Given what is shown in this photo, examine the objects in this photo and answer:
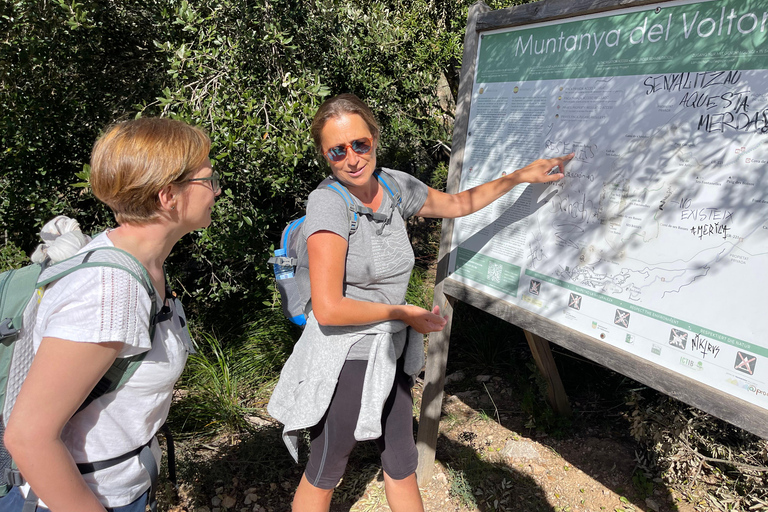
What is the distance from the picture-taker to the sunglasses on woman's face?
196 centimetres

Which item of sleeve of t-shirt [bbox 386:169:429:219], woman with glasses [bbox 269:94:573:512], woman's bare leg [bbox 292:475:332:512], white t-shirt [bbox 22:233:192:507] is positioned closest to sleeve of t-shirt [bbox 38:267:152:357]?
white t-shirt [bbox 22:233:192:507]

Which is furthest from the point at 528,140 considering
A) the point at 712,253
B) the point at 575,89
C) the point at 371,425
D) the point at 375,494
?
the point at 375,494

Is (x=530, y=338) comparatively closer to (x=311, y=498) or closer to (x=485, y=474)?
(x=485, y=474)

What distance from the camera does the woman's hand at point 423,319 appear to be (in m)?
1.94

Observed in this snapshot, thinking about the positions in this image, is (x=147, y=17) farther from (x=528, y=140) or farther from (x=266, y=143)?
(x=528, y=140)

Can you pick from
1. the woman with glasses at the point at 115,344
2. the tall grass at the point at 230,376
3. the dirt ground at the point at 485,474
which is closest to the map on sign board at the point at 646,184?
the dirt ground at the point at 485,474

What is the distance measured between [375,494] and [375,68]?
2937 millimetres

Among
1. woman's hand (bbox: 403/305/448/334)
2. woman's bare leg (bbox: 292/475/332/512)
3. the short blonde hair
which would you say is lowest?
woman's bare leg (bbox: 292/475/332/512)

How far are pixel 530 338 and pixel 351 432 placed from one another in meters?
1.45

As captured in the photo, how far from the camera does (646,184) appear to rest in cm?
186

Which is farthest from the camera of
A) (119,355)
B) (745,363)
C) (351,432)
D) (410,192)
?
(410,192)

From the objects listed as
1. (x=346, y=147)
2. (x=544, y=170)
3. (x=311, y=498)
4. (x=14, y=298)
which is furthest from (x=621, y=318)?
(x=14, y=298)

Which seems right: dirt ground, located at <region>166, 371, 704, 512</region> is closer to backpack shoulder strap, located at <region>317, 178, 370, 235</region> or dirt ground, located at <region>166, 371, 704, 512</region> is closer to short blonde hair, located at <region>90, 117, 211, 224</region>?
backpack shoulder strap, located at <region>317, 178, 370, 235</region>

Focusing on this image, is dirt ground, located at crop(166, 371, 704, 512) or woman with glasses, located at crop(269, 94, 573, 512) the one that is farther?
dirt ground, located at crop(166, 371, 704, 512)
